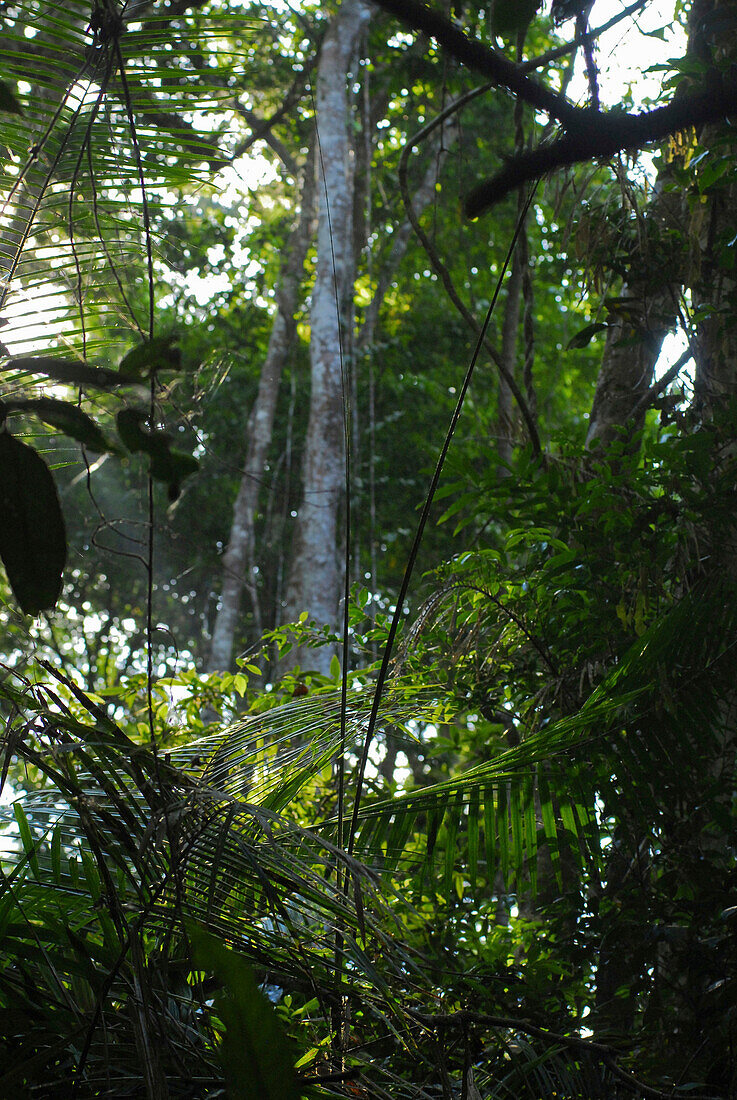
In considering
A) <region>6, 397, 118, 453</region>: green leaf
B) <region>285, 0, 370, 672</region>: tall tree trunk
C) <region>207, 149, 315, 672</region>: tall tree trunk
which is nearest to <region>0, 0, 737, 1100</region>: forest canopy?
<region>6, 397, 118, 453</region>: green leaf

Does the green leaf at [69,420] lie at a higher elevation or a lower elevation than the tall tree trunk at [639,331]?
lower

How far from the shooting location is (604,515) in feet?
4.28

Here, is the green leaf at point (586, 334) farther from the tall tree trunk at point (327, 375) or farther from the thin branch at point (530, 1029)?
the tall tree trunk at point (327, 375)

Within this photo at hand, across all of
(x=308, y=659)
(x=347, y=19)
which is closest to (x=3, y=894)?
(x=308, y=659)

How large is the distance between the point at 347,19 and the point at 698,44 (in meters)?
4.37

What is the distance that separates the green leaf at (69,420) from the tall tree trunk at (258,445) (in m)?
4.98

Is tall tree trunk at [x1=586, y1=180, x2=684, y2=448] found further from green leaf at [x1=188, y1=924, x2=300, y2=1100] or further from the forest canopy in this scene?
green leaf at [x1=188, y1=924, x2=300, y2=1100]

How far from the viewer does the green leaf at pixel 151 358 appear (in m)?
0.50

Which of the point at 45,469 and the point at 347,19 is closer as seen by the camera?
the point at 45,469

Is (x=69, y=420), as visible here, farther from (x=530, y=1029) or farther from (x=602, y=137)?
(x=530, y=1029)

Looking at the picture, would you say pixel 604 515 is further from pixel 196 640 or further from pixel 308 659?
pixel 196 640

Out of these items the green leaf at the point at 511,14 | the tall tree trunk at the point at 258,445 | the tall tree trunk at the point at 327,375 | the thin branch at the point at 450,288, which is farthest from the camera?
the tall tree trunk at the point at 258,445

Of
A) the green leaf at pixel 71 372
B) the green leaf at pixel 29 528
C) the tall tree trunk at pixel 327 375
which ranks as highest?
the tall tree trunk at pixel 327 375

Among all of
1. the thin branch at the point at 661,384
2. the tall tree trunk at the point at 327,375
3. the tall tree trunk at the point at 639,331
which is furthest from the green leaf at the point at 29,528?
the tall tree trunk at the point at 327,375
